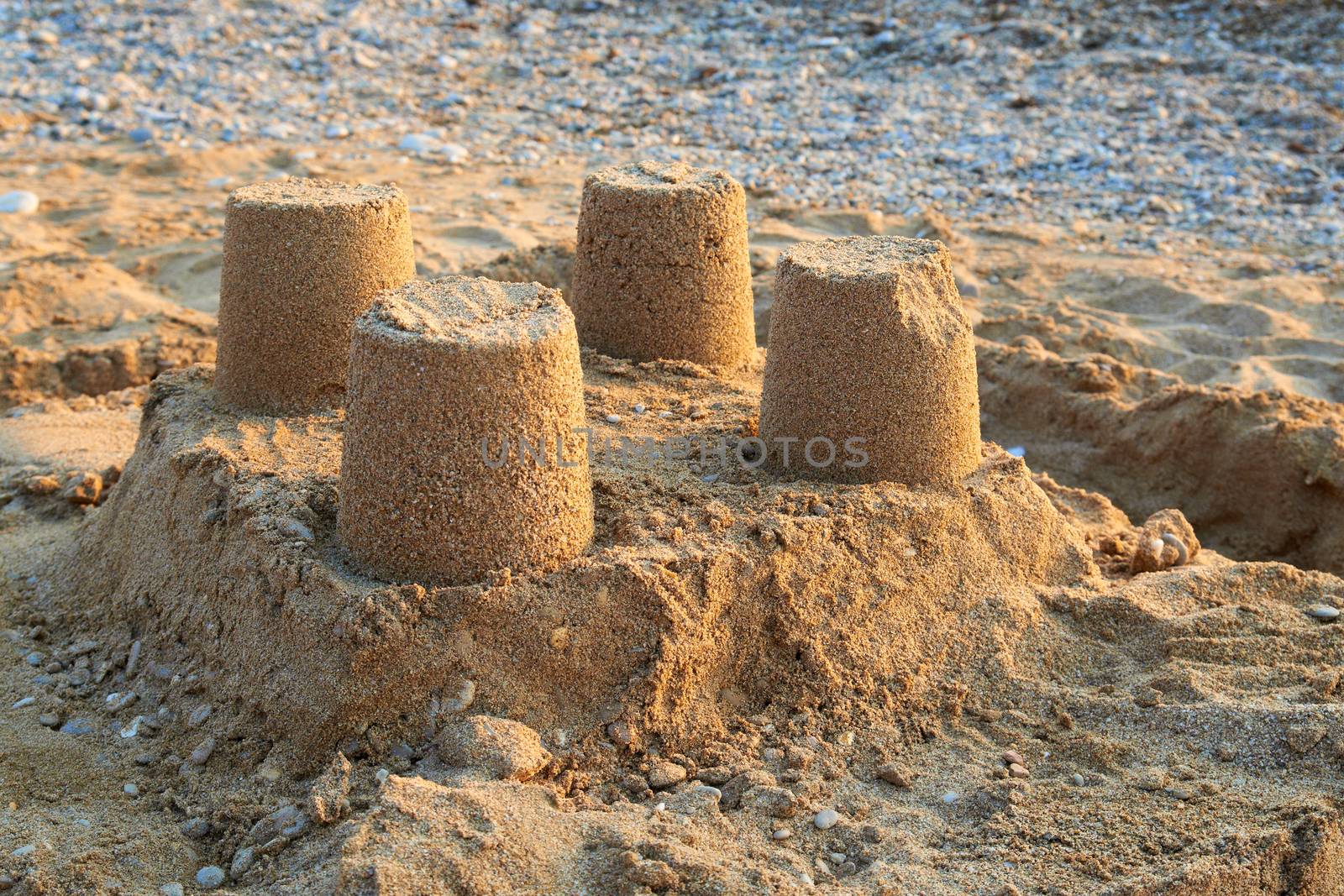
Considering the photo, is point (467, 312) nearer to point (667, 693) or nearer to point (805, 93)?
point (667, 693)

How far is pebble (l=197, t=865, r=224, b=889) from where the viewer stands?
9.95ft

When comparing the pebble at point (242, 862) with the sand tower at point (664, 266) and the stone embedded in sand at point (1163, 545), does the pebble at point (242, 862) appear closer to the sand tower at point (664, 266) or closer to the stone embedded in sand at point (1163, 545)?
the sand tower at point (664, 266)

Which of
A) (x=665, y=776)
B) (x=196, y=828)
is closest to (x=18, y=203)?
(x=196, y=828)

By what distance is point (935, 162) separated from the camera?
28.5ft

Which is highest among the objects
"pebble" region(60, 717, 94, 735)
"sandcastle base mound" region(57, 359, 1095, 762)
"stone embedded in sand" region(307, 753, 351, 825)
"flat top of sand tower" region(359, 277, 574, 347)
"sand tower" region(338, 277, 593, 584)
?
"flat top of sand tower" region(359, 277, 574, 347)

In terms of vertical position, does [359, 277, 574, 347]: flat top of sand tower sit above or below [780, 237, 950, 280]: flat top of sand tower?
below

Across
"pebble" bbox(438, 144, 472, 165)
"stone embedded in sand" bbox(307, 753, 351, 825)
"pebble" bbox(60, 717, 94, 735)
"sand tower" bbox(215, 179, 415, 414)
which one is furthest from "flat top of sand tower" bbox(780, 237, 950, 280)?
"pebble" bbox(438, 144, 472, 165)

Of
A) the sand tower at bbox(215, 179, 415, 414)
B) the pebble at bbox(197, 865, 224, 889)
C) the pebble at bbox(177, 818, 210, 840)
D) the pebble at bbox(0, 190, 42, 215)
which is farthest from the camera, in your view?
the pebble at bbox(0, 190, 42, 215)

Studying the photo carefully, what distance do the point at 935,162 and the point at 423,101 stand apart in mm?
3591

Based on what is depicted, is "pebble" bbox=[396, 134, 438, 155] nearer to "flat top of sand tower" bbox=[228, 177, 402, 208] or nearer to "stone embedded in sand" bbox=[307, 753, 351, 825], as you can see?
"flat top of sand tower" bbox=[228, 177, 402, 208]

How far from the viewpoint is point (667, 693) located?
3406 millimetres

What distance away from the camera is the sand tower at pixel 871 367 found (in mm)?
3646

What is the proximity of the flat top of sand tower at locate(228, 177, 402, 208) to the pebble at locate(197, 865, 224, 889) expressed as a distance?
71.9 inches

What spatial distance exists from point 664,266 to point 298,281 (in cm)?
115
